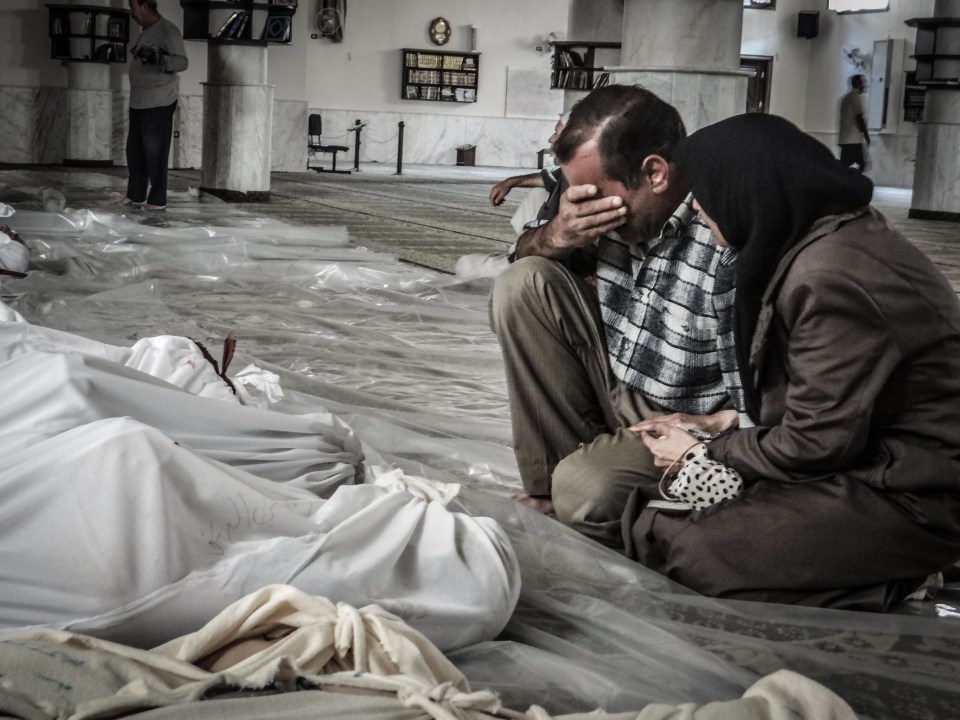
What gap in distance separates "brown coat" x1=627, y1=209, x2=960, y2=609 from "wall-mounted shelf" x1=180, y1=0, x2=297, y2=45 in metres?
10.1

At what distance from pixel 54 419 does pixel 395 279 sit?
421cm

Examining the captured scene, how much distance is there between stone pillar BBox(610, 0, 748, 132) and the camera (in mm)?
5934

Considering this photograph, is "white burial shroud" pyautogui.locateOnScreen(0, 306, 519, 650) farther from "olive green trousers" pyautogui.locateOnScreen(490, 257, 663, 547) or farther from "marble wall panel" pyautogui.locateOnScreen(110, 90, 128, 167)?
"marble wall panel" pyautogui.locateOnScreen(110, 90, 128, 167)

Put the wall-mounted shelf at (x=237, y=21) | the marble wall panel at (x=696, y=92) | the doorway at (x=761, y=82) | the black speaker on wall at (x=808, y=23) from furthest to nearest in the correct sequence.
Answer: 1. the doorway at (x=761, y=82)
2. the black speaker on wall at (x=808, y=23)
3. the wall-mounted shelf at (x=237, y=21)
4. the marble wall panel at (x=696, y=92)

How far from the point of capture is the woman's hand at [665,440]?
2406 mm

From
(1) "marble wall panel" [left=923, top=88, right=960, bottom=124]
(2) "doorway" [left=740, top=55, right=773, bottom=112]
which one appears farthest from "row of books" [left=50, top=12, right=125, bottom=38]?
(2) "doorway" [left=740, top=55, right=773, bottom=112]

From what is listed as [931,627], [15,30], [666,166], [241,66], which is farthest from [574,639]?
[15,30]

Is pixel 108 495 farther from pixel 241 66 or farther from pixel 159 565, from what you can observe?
pixel 241 66

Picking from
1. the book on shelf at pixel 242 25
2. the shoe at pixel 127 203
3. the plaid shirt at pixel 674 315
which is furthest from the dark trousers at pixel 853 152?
the plaid shirt at pixel 674 315

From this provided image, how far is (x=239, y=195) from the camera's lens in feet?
37.9

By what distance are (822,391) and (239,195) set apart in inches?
393

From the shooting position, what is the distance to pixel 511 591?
2.00 m

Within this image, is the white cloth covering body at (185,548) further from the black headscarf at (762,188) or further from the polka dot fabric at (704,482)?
the black headscarf at (762,188)

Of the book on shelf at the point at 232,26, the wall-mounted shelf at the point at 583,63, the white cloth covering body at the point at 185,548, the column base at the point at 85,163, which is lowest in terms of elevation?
the white cloth covering body at the point at 185,548
